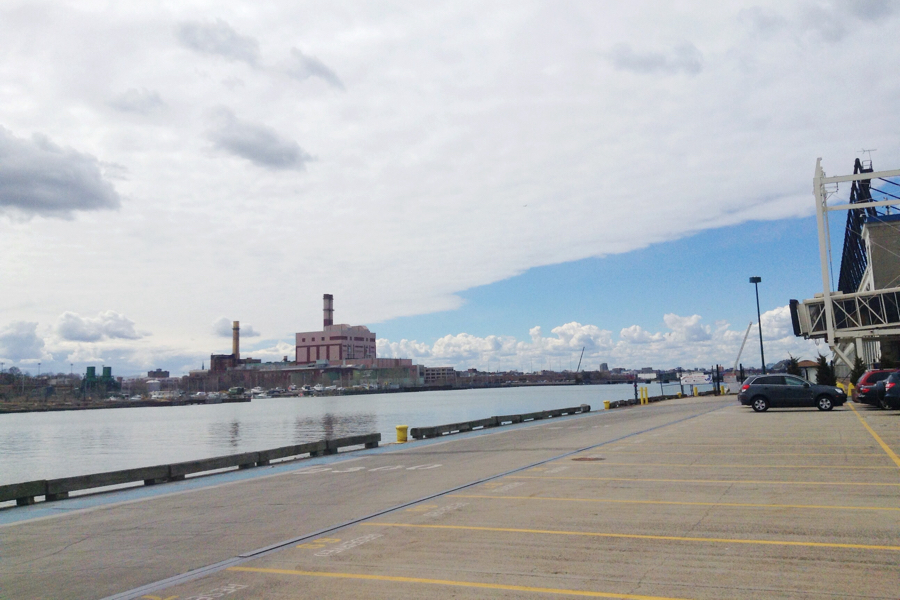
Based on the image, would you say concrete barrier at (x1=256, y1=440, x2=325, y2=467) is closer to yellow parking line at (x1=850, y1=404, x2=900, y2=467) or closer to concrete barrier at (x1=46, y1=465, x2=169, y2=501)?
concrete barrier at (x1=46, y1=465, x2=169, y2=501)

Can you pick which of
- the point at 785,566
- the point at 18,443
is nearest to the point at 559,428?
the point at 785,566

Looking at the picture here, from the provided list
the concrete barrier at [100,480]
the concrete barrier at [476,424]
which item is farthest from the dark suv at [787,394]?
the concrete barrier at [100,480]

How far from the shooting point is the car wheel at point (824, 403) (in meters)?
29.9

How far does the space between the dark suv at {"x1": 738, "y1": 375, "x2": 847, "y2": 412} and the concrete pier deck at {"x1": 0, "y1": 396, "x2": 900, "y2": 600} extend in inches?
569

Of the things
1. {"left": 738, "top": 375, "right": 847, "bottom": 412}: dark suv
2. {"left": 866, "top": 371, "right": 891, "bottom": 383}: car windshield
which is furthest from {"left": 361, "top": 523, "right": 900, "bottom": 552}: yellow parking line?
{"left": 866, "top": 371, "right": 891, "bottom": 383}: car windshield

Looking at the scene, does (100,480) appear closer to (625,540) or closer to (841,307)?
(625,540)

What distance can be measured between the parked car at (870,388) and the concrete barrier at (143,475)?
23.0m

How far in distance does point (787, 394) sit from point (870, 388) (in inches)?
134

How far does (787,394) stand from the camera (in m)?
30.6

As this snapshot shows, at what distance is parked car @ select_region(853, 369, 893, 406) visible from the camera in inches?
1174

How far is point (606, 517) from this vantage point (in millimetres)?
9336

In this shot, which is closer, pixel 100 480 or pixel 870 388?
pixel 100 480

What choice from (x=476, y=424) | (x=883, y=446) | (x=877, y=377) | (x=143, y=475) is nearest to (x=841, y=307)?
(x=877, y=377)

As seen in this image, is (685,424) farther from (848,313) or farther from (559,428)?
(848,313)
